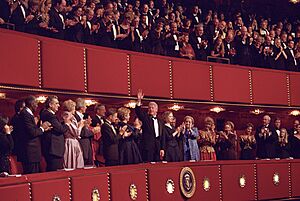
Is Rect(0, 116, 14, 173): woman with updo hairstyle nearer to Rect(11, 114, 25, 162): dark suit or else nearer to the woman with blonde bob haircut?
Rect(11, 114, 25, 162): dark suit

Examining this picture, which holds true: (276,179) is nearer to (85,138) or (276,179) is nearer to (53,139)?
(85,138)

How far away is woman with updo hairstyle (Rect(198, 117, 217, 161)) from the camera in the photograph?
543 inches

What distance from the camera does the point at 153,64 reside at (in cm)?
1395

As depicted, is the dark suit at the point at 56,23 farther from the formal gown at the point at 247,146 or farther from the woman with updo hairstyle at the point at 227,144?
the formal gown at the point at 247,146

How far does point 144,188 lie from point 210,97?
4.16 m

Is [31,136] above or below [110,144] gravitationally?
above

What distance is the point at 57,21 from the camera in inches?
472

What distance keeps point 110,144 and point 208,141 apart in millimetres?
3226

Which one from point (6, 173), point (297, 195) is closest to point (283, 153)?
point (297, 195)

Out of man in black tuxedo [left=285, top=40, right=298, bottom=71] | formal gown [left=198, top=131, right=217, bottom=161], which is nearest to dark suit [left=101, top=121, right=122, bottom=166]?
formal gown [left=198, top=131, right=217, bottom=161]

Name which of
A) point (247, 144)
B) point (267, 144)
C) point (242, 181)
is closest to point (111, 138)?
point (242, 181)

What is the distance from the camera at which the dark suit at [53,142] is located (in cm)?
987

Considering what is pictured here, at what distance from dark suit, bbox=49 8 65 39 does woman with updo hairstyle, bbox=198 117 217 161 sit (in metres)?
3.57

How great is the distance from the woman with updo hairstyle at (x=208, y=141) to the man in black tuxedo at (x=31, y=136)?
474 cm
